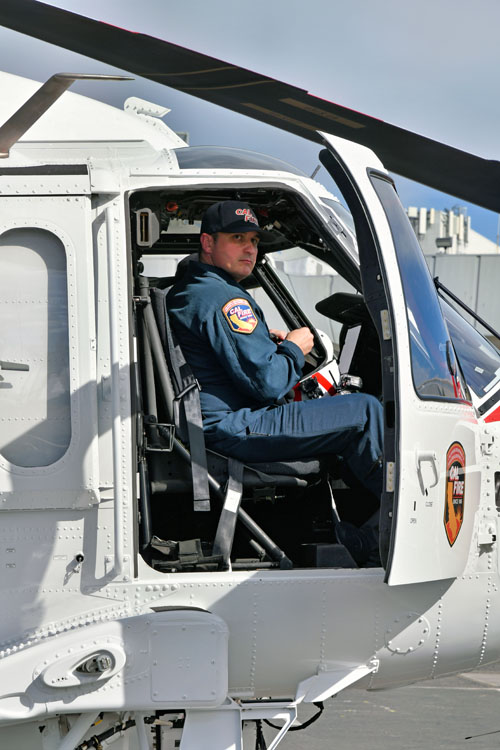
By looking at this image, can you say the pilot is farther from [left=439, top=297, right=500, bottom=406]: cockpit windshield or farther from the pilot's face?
[left=439, top=297, right=500, bottom=406]: cockpit windshield

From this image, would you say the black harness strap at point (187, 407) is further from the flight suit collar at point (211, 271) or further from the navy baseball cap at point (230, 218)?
the navy baseball cap at point (230, 218)

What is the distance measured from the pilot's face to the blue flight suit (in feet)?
0.58

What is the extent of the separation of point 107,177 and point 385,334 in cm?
119

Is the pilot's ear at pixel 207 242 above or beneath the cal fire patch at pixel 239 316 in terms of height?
above

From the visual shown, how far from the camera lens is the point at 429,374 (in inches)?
130

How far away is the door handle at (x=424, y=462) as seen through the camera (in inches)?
125

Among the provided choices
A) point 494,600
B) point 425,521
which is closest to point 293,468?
point 425,521

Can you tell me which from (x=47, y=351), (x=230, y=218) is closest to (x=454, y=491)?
(x=230, y=218)

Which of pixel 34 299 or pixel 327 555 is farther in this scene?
pixel 327 555

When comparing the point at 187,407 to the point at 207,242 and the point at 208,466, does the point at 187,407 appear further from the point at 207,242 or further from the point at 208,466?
the point at 207,242

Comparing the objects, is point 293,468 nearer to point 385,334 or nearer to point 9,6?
point 385,334

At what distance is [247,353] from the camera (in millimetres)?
3543

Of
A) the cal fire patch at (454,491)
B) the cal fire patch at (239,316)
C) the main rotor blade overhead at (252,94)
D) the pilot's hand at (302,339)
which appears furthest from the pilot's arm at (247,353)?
the main rotor blade overhead at (252,94)

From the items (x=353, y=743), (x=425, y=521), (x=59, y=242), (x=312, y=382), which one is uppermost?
(x=59, y=242)
